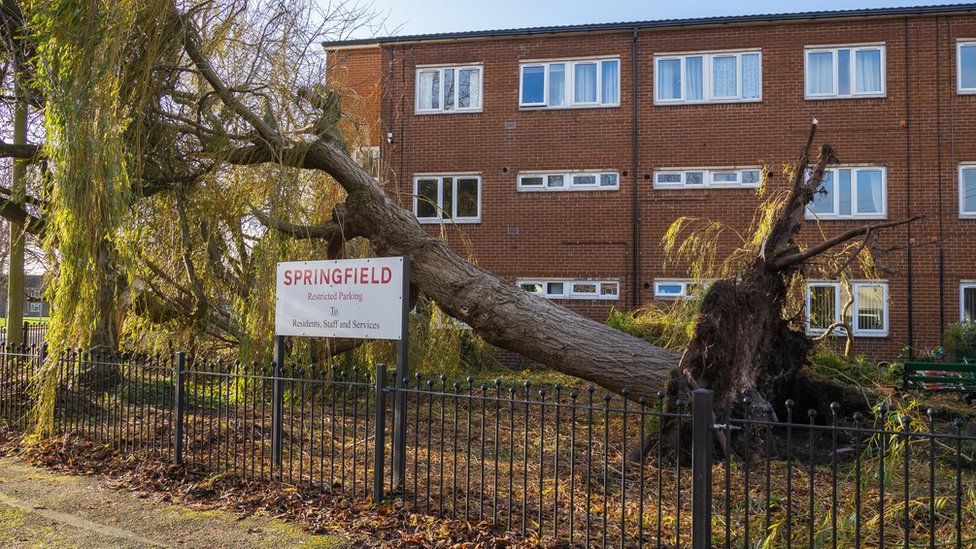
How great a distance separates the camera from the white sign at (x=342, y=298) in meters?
6.01

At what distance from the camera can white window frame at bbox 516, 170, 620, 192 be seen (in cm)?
1695

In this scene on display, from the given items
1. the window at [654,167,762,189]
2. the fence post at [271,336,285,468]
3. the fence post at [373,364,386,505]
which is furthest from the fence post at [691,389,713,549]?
the window at [654,167,762,189]

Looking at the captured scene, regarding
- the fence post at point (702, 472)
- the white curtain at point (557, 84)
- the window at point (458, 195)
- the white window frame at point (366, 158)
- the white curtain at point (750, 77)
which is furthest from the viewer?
the window at point (458, 195)

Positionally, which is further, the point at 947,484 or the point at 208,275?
the point at 208,275

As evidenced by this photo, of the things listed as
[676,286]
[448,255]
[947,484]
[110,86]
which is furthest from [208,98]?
[676,286]

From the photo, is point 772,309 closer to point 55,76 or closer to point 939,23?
point 55,76

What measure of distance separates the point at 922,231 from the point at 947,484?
11.6 metres

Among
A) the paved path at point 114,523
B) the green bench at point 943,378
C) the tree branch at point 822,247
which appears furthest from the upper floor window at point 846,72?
the paved path at point 114,523

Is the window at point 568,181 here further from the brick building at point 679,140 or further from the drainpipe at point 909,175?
the drainpipe at point 909,175

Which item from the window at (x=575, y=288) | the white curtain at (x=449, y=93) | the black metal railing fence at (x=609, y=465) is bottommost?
the black metal railing fence at (x=609, y=465)

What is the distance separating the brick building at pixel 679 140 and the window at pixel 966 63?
0.10ft

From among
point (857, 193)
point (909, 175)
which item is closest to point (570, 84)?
point (857, 193)

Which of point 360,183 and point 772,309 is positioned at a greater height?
point 360,183

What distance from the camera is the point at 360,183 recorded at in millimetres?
9195
